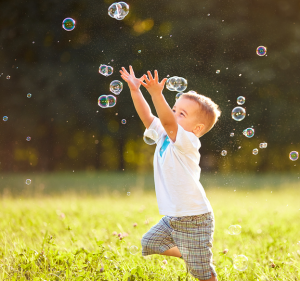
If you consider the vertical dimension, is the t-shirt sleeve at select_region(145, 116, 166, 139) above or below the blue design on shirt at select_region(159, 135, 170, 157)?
above

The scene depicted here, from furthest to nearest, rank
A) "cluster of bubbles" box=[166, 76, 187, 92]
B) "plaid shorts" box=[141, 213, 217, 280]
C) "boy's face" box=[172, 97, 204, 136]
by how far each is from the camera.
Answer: "cluster of bubbles" box=[166, 76, 187, 92], "boy's face" box=[172, 97, 204, 136], "plaid shorts" box=[141, 213, 217, 280]

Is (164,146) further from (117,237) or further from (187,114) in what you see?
(117,237)

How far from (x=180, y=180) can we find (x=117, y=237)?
1635mm

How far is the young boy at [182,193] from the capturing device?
249 cm

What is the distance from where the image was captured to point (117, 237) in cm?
391

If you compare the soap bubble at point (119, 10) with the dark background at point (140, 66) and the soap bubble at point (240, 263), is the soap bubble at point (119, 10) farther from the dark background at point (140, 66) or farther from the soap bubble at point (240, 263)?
the dark background at point (140, 66)

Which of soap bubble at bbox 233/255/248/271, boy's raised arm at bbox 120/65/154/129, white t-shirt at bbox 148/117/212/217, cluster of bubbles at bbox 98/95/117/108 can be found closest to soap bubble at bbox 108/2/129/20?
cluster of bubbles at bbox 98/95/117/108

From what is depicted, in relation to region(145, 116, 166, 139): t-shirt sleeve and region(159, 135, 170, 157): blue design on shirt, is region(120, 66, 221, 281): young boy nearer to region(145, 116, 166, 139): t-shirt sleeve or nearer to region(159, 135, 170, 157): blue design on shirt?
region(159, 135, 170, 157): blue design on shirt

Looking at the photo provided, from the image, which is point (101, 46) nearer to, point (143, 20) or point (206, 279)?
point (143, 20)

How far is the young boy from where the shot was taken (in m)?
2.49

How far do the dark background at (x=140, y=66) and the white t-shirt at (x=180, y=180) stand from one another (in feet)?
31.2

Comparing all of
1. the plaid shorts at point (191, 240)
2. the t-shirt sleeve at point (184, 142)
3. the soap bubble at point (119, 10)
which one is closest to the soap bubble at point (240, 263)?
the plaid shorts at point (191, 240)

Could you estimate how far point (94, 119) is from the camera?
46.4 ft

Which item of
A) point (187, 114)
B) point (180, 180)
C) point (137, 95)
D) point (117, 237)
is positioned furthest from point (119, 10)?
point (117, 237)
